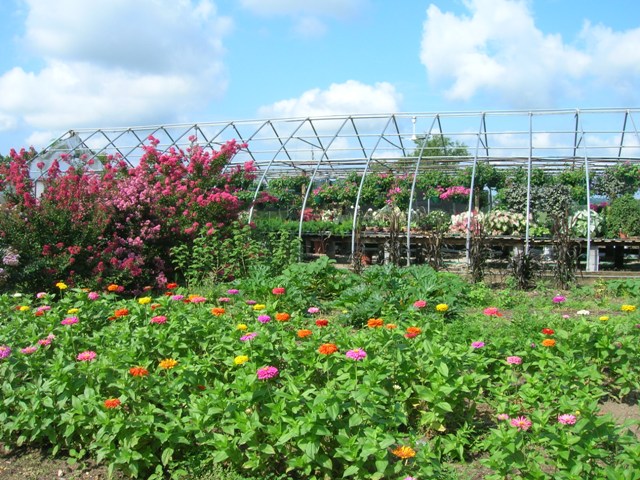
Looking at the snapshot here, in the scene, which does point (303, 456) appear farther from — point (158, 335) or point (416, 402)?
point (158, 335)

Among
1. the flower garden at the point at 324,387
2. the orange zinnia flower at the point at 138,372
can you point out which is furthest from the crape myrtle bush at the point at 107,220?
the orange zinnia flower at the point at 138,372

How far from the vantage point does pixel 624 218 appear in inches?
477

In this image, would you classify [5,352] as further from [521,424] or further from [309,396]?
[521,424]

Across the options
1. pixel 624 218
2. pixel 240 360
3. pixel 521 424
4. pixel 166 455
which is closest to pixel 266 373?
pixel 240 360

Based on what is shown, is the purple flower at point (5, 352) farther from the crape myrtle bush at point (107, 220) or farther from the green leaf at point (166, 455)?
the crape myrtle bush at point (107, 220)

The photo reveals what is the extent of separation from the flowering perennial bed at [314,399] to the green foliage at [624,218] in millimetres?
8267

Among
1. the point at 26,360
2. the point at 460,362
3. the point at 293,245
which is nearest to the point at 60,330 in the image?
the point at 26,360

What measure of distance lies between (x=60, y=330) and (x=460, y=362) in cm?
284

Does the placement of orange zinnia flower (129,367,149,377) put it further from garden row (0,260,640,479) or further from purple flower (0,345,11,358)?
purple flower (0,345,11,358)

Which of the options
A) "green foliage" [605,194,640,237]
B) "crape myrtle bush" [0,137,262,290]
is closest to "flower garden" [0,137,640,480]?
"crape myrtle bush" [0,137,262,290]

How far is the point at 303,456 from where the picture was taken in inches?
118

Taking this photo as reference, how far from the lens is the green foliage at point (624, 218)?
12.0 metres

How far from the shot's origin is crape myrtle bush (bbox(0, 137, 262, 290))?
8.12 metres

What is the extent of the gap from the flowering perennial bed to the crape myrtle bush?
12.3 ft
